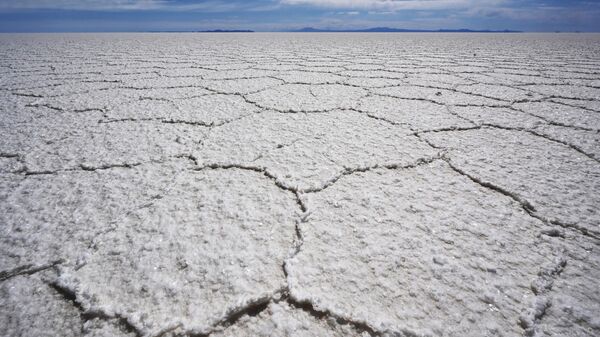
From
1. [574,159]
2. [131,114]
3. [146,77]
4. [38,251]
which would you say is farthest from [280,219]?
[146,77]

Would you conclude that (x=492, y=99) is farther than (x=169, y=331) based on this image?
Yes

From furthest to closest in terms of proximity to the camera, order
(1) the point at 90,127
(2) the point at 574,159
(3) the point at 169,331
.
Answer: (1) the point at 90,127 → (2) the point at 574,159 → (3) the point at 169,331

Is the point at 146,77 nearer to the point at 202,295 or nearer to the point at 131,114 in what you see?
the point at 131,114

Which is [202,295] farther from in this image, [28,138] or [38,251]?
[28,138]

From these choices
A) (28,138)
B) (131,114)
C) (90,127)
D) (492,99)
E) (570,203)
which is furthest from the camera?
(492,99)

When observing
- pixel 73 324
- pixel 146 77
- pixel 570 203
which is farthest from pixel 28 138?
pixel 570 203

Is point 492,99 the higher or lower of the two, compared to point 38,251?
higher
